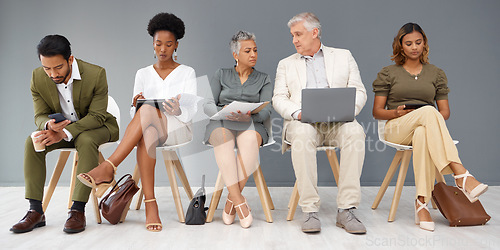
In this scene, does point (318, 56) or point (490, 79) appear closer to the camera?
point (318, 56)

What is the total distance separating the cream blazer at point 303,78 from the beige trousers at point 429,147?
0.36 meters

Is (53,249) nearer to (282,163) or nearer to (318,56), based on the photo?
(318,56)

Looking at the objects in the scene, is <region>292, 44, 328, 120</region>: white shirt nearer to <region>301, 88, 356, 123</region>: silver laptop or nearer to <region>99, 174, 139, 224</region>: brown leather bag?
<region>301, 88, 356, 123</region>: silver laptop

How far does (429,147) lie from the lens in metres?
2.39

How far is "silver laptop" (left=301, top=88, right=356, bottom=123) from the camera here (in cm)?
233

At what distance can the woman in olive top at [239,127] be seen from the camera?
248 cm

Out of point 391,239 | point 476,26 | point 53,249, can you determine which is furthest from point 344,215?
point 476,26

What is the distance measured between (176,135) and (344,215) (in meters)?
1.13

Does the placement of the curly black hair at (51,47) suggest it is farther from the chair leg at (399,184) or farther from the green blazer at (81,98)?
the chair leg at (399,184)

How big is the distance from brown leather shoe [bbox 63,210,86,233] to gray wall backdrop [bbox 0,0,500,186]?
1.63 metres

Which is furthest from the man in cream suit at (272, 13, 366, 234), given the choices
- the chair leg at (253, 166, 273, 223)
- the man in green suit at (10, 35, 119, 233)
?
the man in green suit at (10, 35, 119, 233)

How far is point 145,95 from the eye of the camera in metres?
2.85

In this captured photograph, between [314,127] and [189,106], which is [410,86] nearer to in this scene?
[314,127]

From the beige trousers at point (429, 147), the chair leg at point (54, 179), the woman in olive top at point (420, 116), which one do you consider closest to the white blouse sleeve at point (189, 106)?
the chair leg at point (54, 179)
